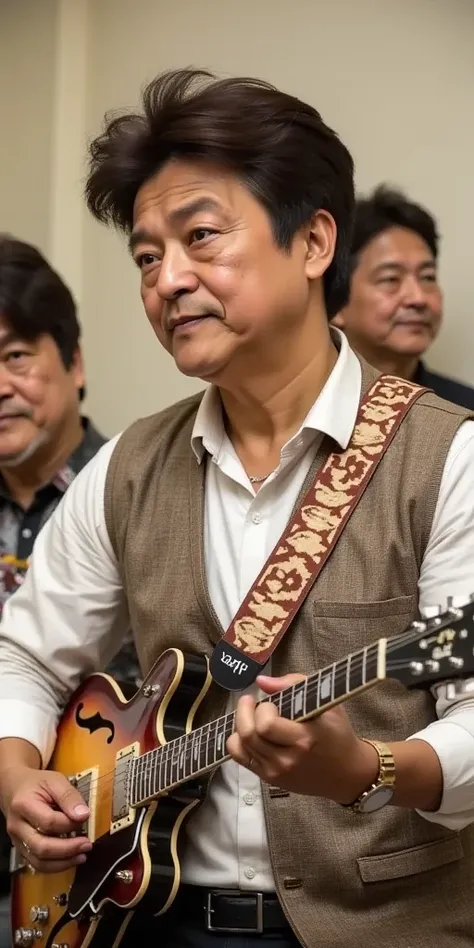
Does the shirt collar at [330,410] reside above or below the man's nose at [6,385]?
above

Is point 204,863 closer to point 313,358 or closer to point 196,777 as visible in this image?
point 196,777

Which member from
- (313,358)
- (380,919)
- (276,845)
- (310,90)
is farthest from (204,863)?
(310,90)

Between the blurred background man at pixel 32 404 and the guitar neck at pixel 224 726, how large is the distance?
82 cm

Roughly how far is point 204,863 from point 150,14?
2324 millimetres

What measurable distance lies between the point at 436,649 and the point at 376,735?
38 centimetres

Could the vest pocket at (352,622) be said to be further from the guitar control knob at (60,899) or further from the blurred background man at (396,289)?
the blurred background man at (396,289)

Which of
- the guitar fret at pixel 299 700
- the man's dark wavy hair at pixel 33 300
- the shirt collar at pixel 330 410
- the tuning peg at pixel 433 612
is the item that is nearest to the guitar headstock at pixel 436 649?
the tuning peg at pixel 433 612

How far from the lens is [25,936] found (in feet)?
5.09

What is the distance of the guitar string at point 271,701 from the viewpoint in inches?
37.4

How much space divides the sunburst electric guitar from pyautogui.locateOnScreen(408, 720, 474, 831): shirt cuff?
0.68 ft

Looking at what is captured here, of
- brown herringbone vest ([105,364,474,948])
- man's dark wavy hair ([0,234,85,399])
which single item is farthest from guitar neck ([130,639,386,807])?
man's dark wavy hair ([0,234,85,399])

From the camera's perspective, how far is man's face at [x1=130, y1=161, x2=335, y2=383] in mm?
1383

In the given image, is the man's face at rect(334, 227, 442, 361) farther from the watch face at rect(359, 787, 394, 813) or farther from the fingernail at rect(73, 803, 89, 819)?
the watch face at rect(359, 787, 394, 813)

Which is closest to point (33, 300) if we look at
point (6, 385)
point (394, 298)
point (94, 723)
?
point (6, 385)
